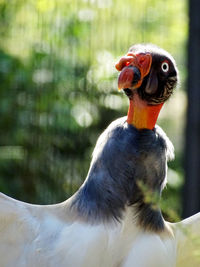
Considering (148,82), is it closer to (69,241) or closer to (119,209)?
(119,209)

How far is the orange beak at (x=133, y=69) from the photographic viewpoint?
91.8 inches

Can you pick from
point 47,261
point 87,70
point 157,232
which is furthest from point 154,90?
point 87,70

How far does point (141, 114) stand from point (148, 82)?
10 centimetres

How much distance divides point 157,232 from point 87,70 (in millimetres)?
3379

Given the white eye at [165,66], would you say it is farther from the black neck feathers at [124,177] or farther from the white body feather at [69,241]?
the white body feather at [69,241]

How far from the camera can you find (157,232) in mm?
A: 2424

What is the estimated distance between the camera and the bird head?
2.41 m

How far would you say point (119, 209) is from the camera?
2.39 metres

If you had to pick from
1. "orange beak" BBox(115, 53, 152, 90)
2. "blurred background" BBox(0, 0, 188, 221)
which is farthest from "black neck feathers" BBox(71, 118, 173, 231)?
"blurred background" BBox(0, 0, 188, 221)

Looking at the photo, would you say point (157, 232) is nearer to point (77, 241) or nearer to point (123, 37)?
point (77, 241)

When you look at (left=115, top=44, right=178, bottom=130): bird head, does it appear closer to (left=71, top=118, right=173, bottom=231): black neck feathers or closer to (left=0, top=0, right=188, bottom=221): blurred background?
(left=71, top=118, right=173, bottom=231): black neck feathers

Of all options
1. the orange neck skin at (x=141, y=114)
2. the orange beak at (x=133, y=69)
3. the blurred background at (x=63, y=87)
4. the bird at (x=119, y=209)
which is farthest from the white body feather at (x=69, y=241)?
the blurred background at (x=63, y=87)

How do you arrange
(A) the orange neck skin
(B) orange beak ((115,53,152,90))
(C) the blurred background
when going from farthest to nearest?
1. (C) the blurred background
2. (A) the orange neck skin
3. (B) orange beak ((115,53,152,90))

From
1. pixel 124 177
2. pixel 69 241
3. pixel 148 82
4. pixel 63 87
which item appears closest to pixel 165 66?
pixel 148 82
